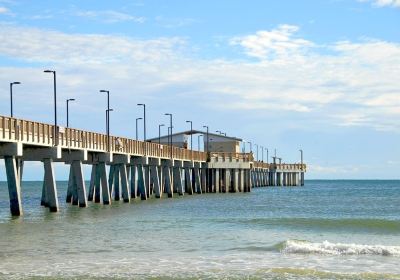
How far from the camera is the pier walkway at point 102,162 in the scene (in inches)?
1480

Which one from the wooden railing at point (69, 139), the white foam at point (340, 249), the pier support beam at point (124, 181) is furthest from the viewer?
the pier support beam at point (124, 181)

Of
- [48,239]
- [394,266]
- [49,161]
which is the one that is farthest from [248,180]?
[394,266]

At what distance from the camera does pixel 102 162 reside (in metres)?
53.4

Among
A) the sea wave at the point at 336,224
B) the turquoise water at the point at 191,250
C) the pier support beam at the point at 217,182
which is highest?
the pier support beam at the point at 217,182

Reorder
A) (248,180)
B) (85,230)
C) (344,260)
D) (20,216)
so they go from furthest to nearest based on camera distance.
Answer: (248,180) → (20,216) → (85,230) → (344,260)

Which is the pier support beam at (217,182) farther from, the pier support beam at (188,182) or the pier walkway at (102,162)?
the pier support beam at (188,182)

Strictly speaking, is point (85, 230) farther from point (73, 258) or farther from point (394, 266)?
point (394, 266)

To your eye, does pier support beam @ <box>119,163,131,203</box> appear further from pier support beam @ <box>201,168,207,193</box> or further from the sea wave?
pier support beam @ <box>201,168,207,193</box>

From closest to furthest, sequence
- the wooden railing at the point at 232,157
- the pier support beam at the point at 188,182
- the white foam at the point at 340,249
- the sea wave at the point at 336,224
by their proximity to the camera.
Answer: the white foam at the point at 340,249 < the sea wave at the point at 336,224 < the pier support beam at the point at 188,182 < the wooden railing at the point at 232,157

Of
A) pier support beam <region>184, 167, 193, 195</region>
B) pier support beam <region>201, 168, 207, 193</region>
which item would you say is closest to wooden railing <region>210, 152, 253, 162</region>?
pier support beam <region>201, 168, 207, 193</region>

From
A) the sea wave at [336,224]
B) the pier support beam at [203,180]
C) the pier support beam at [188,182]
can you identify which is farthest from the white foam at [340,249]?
the pier support beam at [203,180]

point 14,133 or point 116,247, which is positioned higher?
point 14,133

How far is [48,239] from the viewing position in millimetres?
27219

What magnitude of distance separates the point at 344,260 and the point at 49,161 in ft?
78.0
